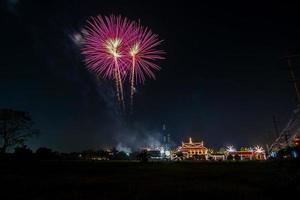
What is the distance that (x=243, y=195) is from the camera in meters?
17.4

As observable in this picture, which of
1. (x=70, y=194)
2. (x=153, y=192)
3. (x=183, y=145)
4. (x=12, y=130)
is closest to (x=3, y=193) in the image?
(x=70, y=194)

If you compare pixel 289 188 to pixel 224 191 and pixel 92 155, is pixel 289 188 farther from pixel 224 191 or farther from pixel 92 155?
pixel 92 155

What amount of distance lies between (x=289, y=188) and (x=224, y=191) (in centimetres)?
371

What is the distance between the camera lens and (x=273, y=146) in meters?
134

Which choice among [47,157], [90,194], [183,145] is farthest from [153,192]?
[183,145]

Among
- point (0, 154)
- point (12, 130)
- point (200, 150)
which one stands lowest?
point (0, 154)

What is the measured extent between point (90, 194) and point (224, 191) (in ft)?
25.9

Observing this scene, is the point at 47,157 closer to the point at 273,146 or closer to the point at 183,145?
the point at 273,146

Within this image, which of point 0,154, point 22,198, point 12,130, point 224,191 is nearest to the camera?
point 22,198

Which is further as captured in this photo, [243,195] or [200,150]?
[200,150]

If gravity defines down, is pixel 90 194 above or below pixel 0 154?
below

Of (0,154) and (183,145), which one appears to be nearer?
(0,154)

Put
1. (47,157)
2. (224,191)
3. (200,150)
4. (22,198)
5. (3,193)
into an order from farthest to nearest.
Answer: (200,150)
(47,157)
(224,191)
(3,193)
(22,198)

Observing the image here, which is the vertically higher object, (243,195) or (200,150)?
(200,150)
